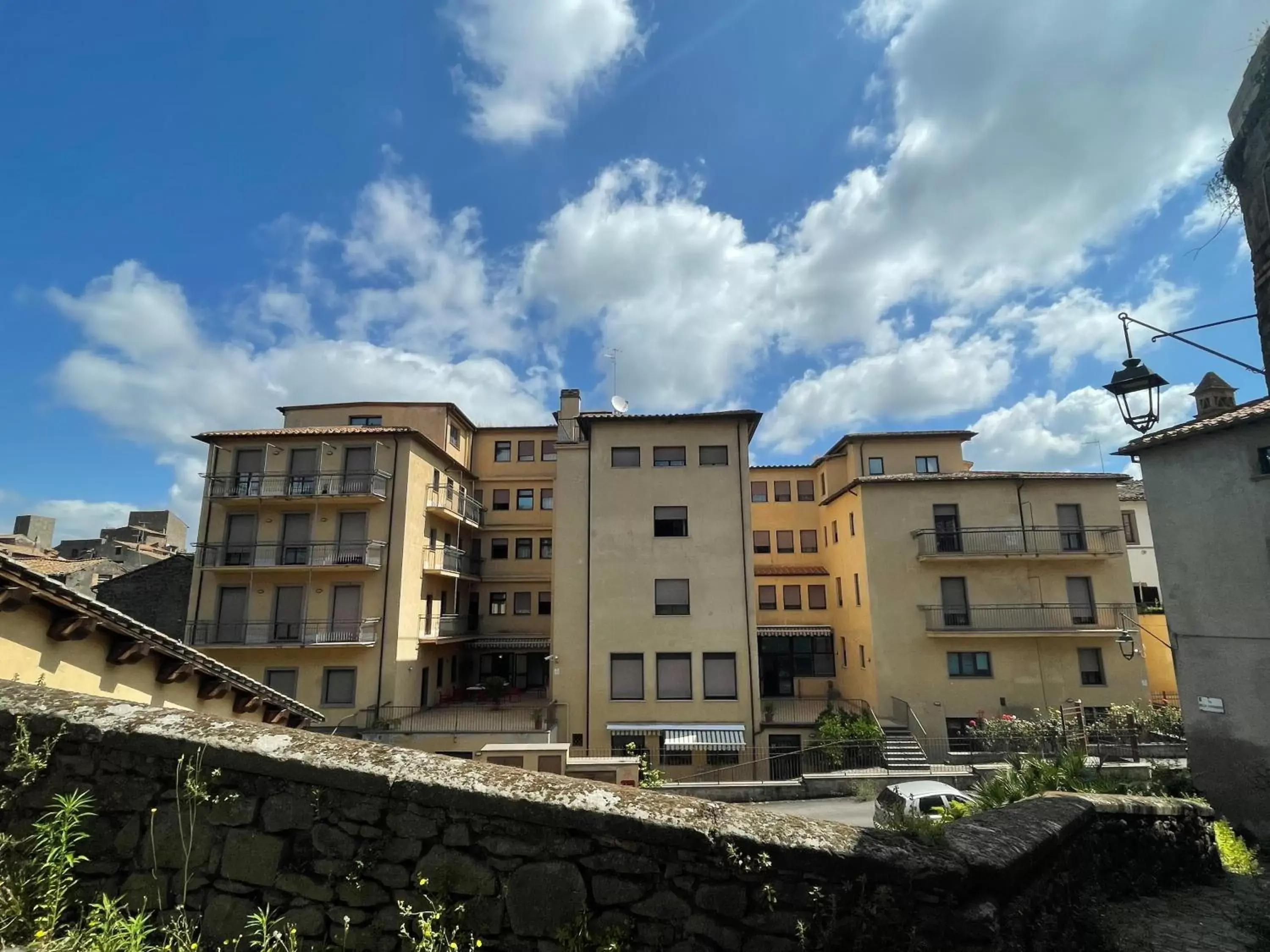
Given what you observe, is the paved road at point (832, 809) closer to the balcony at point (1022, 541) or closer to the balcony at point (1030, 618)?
the balcony at point (1030, 618)

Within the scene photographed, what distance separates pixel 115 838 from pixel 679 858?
10.1ft

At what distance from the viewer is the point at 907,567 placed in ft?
82.6

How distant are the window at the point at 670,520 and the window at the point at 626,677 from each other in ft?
16.0

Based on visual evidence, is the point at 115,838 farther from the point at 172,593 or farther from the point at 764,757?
the point at 172,593

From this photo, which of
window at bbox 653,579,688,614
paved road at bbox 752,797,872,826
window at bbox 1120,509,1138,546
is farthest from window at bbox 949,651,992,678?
window at bbox 1120,509,1138,546

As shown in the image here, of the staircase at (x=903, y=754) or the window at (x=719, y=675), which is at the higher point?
the window at (x=719, y=675)

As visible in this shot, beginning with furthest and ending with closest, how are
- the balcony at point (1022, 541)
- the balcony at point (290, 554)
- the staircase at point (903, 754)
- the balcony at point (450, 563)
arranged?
the balcony at point (450, 563) < the balcony at point (290, 554) < the balcony at point (1022, 541) < the staircase at point (903, 754)

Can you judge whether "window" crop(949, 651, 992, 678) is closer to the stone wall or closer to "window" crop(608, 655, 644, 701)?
"window" crop(608, 655, 644, 701)

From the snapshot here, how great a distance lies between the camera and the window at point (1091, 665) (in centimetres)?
2388

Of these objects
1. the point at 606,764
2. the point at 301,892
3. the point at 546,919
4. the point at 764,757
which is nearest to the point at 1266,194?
the point at 546,919

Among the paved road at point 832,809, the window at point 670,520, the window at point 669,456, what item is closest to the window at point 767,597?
the window at point 670,520

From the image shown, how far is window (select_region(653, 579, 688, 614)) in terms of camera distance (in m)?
23.9

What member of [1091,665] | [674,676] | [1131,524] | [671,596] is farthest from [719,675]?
[1131,524]

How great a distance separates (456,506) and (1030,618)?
2592 centimetres
